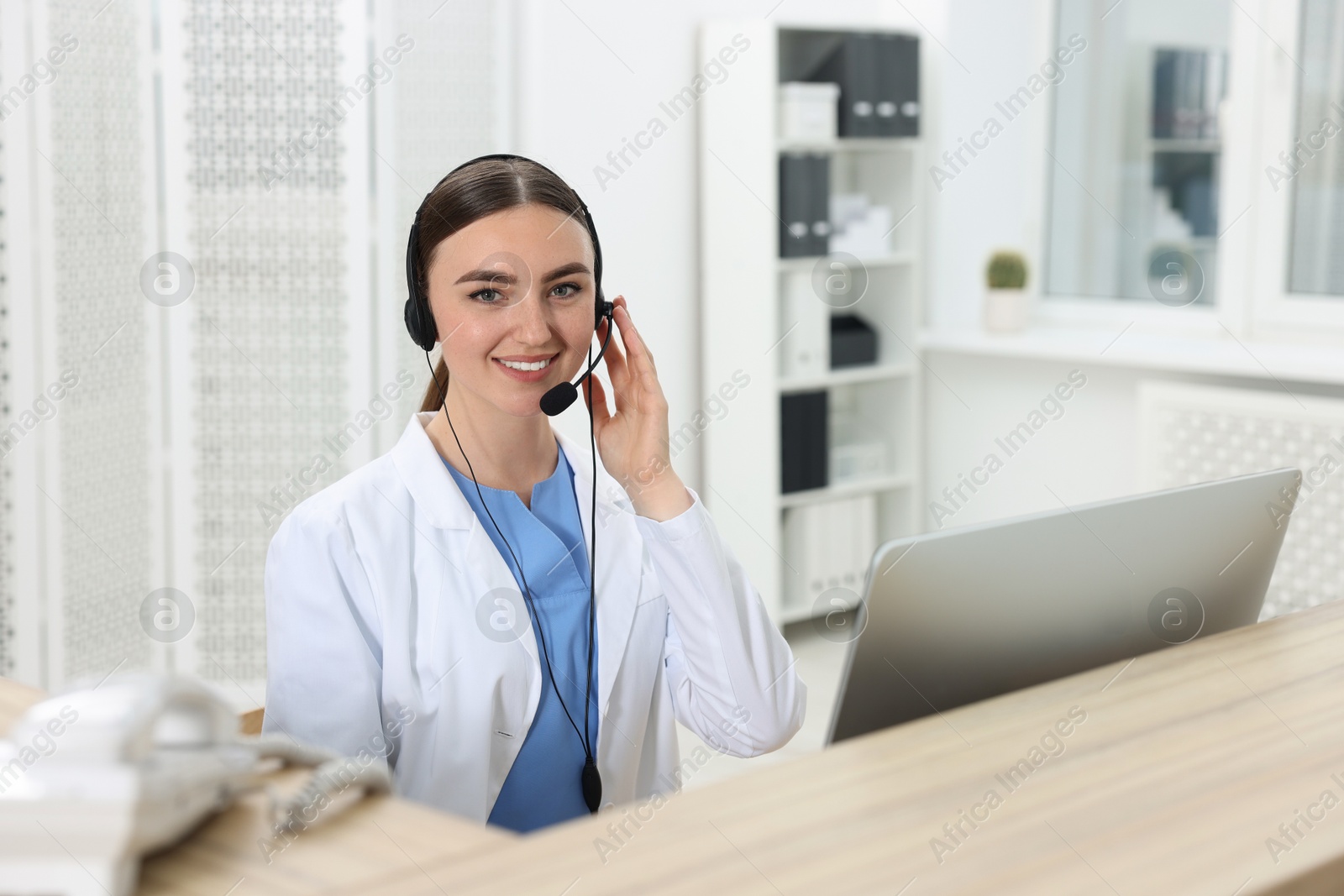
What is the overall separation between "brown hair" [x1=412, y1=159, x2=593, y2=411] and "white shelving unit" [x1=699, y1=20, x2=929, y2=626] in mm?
2296

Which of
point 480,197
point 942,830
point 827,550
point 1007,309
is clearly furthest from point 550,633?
point 1007,309

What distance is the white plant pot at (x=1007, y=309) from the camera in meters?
4.07

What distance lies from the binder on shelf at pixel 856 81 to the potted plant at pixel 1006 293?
1.95 feet

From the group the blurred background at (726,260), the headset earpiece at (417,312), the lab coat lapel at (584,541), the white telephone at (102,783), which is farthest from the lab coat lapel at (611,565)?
the blurred background at (726,260)

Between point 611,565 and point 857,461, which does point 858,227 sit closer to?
point 857,461

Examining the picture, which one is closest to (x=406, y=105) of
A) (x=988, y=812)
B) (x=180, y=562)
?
(x=180, y=562)

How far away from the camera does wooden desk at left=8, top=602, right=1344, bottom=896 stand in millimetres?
746

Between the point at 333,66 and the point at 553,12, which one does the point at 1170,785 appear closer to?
the point at 333,66

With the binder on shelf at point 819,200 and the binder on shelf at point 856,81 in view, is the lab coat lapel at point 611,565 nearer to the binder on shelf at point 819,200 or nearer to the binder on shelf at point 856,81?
the binder on shelf at point 819,200

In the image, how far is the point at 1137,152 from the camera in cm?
396

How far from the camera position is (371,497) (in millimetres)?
1404

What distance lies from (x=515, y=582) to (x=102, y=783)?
29.3 inches

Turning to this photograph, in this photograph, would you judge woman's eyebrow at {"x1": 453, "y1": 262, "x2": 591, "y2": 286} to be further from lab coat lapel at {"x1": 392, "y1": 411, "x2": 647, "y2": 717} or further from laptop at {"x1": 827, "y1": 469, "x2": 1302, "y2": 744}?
laptop at {"x1": 827, "y1": 469, "x2": 1302, "y2": 744}

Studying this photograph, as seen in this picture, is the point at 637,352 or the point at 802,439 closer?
the point at 637,352
